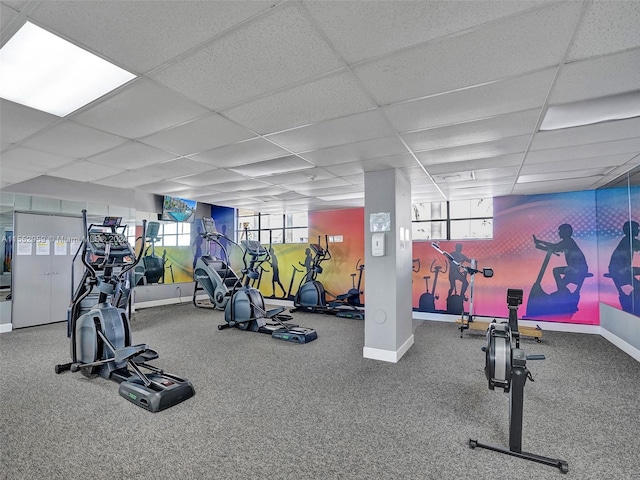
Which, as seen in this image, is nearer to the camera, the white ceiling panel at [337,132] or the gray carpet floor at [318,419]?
the gray carpet floor at [318,419]

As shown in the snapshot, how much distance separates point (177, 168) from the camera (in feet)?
14.8

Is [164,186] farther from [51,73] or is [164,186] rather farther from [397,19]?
[397,19]

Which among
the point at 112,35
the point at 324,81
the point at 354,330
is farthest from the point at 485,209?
the point at 112,35

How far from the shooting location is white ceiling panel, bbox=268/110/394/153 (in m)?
2.84

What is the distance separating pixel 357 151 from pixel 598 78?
2.13m

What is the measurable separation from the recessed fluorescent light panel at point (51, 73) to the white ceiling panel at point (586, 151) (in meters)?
4.20

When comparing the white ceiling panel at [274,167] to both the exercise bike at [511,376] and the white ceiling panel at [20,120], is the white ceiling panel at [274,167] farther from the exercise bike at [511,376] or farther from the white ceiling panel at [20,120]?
the exercise bike at [511,376]

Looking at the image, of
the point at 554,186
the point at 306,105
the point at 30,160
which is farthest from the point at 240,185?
the point at 554,186

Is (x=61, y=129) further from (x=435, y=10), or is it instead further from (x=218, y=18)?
(x=435, y=10)

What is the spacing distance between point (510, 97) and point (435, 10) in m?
1.21

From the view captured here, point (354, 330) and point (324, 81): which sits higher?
point (324, 81)

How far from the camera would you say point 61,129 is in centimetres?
310

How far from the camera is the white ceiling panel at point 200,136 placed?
295 centimetres

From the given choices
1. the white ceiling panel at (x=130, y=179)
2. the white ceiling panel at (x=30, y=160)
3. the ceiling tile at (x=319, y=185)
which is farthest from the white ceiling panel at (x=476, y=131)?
the white ceiling panel at (x=30, y=160)
